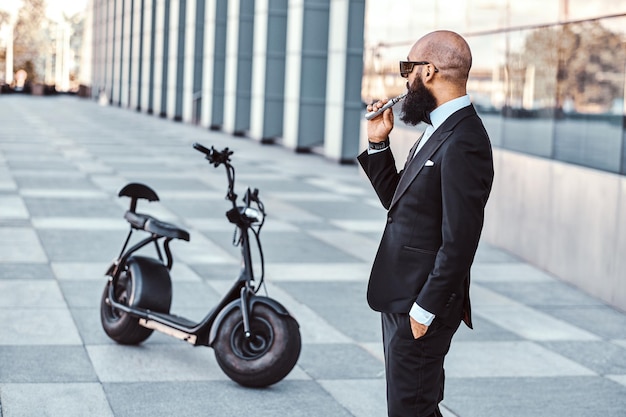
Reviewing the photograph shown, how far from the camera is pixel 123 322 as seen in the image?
23.6ft

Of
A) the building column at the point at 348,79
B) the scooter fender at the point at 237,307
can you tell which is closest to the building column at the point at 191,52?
the building column at the point at 348,79

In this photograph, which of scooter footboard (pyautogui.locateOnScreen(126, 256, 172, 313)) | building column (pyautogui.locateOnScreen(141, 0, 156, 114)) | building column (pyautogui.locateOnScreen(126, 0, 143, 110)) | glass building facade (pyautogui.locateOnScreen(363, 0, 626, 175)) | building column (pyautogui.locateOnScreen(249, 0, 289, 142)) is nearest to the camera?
scooter footboard (pyautogui.locateOnScreen(126, 256, 172, 313))

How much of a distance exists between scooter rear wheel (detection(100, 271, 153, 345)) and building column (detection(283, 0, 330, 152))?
802 inches

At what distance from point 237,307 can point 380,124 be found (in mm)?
2471

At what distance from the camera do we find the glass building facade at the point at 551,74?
1034cm

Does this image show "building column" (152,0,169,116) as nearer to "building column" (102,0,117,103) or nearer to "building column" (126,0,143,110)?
"building column" (126,0,143,110)

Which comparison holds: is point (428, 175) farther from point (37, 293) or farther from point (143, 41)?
point (143, 41)

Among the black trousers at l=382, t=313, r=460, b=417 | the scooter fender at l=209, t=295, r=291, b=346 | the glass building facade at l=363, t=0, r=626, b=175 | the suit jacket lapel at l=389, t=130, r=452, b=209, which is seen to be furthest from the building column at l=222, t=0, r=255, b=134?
the black trousers at l=382, t=313, r=460, b=417

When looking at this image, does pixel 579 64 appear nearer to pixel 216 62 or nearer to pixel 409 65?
pixel 409 65

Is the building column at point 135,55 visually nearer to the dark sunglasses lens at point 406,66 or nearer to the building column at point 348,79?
the building column at point 348,79

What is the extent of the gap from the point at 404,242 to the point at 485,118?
33.9 ft

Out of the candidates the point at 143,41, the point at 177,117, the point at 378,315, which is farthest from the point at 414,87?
the point at 143,41

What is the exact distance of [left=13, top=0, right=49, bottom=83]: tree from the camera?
11325cm

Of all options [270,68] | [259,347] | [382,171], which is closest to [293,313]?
[259,347]
